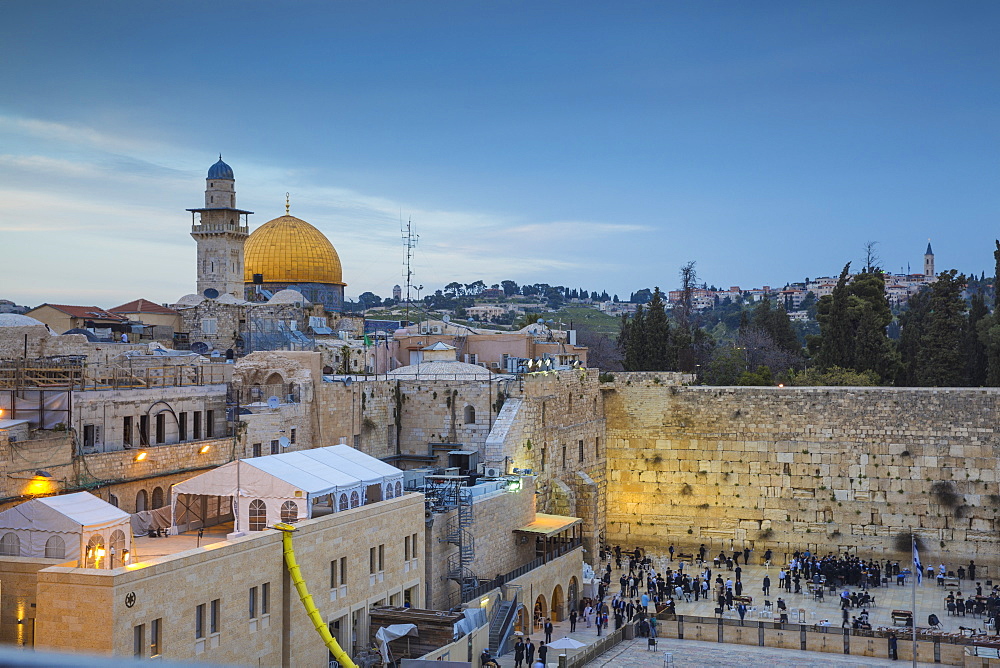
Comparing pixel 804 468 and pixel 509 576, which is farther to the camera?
pixel 804 468

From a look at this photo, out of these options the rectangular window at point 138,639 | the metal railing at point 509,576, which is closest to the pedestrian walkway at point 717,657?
the metal railing at point 509,576

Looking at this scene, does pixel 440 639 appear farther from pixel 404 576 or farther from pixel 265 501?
pixel 265 501

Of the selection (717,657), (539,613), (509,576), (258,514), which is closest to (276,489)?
(258,514)

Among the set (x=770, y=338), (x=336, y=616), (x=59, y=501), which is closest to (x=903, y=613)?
(x=336, y=616)

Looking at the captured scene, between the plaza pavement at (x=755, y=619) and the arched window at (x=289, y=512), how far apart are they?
528 centimetres

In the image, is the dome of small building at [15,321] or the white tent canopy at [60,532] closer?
the white tent canopy at [60,532]

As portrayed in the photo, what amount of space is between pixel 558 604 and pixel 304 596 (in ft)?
34.2

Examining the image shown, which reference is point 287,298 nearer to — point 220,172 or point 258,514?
point 220,172

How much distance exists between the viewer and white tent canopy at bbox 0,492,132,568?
14.6 m

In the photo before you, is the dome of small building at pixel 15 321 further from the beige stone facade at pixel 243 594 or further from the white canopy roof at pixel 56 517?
the beige stone facade at pixel 243 594

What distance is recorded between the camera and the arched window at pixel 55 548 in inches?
575

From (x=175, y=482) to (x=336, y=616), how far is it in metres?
4.72

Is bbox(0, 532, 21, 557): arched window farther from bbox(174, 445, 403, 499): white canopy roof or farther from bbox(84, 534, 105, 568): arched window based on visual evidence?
bbox(174, 445, 403, 499): white canopy roof

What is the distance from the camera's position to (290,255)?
39594 millimetres
